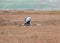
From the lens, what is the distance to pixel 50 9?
3328 centimetres

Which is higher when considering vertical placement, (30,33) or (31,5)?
(30,33)

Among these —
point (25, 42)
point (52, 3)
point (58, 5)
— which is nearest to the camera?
point (25, 42)

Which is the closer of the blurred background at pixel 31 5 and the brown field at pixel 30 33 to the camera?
the brown field at pixel 30 33

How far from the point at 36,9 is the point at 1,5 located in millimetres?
5384

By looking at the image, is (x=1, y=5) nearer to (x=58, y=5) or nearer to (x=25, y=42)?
(x=58, y=5)

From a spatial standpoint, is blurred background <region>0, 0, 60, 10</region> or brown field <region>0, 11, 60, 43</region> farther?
blurred background <region>0, 0, 60, 10</region>

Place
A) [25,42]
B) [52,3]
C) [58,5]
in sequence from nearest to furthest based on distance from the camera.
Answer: [25,42]
[58,5]
[52,3]

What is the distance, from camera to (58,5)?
32.0 m

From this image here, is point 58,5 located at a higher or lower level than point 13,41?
lower

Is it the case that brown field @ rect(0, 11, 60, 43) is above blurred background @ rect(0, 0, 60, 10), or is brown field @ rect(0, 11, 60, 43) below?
above

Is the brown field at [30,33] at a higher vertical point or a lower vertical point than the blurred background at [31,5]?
higher

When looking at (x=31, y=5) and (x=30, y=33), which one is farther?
(x=31, y=5)

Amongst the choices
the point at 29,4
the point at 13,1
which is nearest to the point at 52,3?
the point at 29,4

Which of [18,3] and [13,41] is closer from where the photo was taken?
[13,41]
